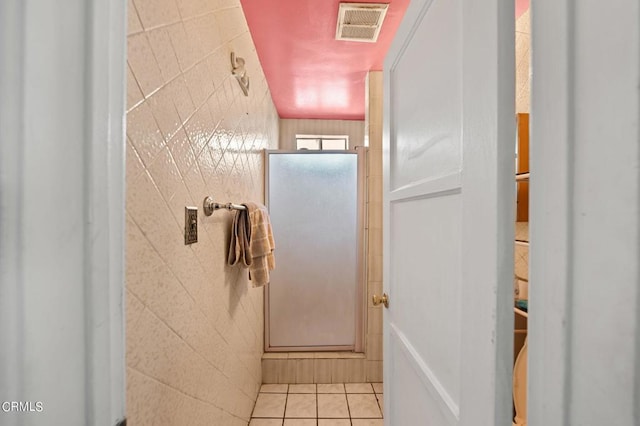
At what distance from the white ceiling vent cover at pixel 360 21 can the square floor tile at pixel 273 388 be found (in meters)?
2.41

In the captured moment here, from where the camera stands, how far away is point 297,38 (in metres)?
1.63

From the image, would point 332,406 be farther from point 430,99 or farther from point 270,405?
point 430,99

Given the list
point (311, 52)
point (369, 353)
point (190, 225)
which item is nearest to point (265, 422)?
point (369, 353)

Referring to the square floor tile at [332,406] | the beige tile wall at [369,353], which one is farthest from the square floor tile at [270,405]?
the square floor tile at [332,406]

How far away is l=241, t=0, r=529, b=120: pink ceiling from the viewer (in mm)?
1403

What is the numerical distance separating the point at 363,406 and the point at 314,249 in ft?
3.67

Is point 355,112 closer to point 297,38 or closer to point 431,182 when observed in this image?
point 297,38

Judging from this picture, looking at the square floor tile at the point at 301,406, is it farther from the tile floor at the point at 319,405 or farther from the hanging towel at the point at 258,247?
the hanging towel at the point at 258,247

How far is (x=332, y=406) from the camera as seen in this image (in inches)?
70.0

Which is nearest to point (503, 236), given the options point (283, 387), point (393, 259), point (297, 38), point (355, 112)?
point (393, 259)

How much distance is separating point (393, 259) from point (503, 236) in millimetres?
610

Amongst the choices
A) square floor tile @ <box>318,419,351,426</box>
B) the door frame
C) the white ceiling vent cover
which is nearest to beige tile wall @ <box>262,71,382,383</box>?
square floor tile @ <box>318,419,351,426</box>

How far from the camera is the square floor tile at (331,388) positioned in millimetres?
→ 1934

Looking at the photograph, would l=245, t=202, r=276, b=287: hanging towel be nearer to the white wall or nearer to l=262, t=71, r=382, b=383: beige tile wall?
l=262, t=71, r=382, b=383: beige tile wall
